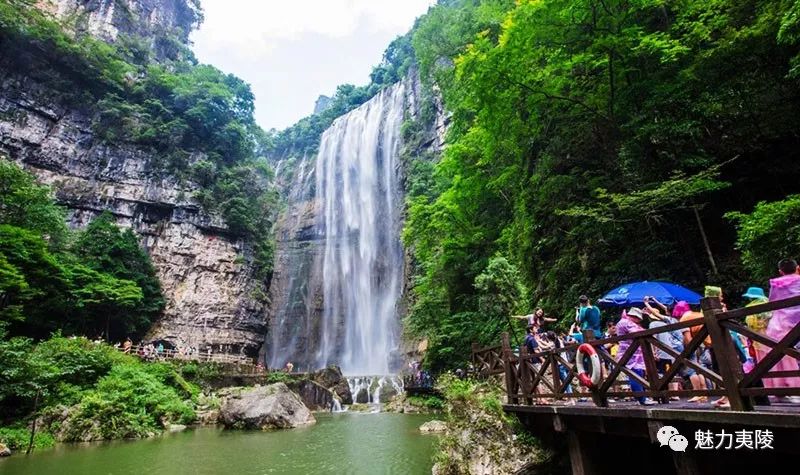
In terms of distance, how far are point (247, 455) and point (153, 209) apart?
27.4m

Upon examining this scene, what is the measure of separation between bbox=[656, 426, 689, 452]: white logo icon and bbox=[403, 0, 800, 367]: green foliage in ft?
13.3

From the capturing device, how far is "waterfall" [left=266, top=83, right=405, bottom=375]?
114 feet

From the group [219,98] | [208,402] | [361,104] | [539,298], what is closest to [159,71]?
[219,98]

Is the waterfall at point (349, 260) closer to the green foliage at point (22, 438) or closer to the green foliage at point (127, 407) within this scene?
the green foliage at point (127, 407)

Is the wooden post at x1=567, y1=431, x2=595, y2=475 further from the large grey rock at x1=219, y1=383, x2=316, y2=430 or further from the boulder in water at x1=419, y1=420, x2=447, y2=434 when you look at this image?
the large grey rock at x1=219, y1=383, x2=316, y2=430

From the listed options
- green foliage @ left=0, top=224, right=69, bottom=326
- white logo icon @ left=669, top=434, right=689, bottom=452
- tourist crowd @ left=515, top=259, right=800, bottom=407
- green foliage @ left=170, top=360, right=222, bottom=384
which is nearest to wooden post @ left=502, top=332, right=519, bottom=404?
tourist crowd @ left=515, top=259, right=800, bottom=407

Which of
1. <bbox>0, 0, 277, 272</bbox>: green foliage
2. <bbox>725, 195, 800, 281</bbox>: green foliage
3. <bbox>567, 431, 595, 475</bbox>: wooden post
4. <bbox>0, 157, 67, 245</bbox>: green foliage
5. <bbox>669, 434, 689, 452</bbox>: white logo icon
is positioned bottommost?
<bbox>567, 431, 595, 475</bbox>: wooden post

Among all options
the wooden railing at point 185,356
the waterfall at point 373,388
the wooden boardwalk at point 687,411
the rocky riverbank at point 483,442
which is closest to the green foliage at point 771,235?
the wooden boardwalk at point 687,411

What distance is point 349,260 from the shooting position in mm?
38094

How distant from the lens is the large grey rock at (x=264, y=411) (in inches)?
595

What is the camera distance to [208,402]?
18297 mm

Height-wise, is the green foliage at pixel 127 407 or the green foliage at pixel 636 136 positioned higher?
the green foliage at pixel 636 136

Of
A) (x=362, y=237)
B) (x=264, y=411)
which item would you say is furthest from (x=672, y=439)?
(x=362, y=237)

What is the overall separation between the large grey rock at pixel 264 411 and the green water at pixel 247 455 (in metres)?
1.22
